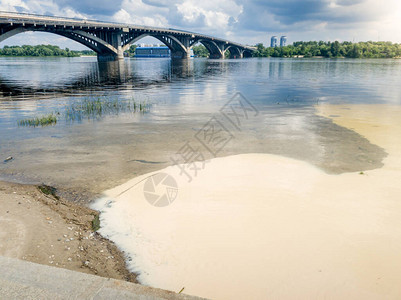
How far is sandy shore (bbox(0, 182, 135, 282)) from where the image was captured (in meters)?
5.13

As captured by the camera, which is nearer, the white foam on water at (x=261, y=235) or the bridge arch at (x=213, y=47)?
the white foam on water at (x=261, y=235)

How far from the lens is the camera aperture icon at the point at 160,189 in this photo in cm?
784

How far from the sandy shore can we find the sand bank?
0.36 metres

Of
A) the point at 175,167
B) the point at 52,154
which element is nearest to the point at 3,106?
the point at 52,154

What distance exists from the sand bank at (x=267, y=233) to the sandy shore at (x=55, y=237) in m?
0.36

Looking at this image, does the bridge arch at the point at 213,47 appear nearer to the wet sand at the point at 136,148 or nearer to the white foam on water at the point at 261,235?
the wet sand at the point at 136,148

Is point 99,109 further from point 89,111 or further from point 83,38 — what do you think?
point 83,38

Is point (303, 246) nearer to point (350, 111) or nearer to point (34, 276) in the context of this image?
point (34, 276)

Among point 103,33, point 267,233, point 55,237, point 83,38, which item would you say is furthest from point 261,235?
point 103,33

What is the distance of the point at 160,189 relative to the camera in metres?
8.51

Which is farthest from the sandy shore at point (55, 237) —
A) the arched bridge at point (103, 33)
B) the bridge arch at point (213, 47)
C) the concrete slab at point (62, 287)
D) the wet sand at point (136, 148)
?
the bridge arch at point (213, 47)

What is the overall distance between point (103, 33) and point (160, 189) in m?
111

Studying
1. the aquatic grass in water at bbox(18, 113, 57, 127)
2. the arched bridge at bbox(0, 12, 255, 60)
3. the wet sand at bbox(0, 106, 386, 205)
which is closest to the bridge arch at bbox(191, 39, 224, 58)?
the arched bridge at bbox(0, 12, 255, 60)

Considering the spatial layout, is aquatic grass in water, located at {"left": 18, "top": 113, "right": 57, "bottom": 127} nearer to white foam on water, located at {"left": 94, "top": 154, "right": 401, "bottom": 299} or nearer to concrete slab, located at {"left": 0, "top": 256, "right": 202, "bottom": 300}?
white foam on water, located at {"left": 94, "top": 154, "right": 401, "bottom": 299}
